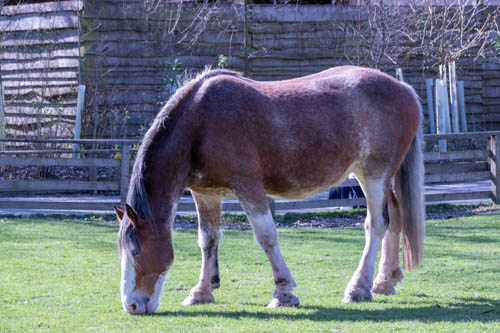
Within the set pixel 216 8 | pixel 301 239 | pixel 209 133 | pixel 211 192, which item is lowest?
pixel 301 239

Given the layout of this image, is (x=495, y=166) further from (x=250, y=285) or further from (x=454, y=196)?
(x=250, y=285)

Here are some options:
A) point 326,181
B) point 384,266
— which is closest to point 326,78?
point 326,181

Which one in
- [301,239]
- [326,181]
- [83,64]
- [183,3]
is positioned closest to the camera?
[326,181]

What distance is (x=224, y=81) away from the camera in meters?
5.88

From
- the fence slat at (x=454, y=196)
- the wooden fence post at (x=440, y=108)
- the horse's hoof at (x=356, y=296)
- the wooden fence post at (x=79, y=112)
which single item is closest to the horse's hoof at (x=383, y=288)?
the horse's hoof at (x=356, y=296)

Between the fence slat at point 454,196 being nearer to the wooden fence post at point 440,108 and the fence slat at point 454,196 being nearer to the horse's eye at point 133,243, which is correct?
the wooden fence post at point 440,108

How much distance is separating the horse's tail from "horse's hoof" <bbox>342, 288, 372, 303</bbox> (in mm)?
858

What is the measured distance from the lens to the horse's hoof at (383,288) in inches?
247

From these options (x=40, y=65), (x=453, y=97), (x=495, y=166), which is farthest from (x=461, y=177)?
(x=40, y=65)

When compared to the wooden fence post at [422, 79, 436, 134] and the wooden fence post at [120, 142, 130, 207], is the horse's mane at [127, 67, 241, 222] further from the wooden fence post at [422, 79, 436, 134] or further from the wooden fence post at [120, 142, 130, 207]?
the wooden fence post at [422, 79, 436, 134]

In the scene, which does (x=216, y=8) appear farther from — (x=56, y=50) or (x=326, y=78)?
(x=326, y=78)

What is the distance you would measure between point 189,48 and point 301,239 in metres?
9.69

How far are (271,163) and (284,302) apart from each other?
1163mm

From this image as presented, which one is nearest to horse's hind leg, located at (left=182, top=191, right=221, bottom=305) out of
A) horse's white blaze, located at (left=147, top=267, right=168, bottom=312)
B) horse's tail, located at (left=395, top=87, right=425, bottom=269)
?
horse's white blaze, located at (left=147, top=267, right=168, bottom=312)
